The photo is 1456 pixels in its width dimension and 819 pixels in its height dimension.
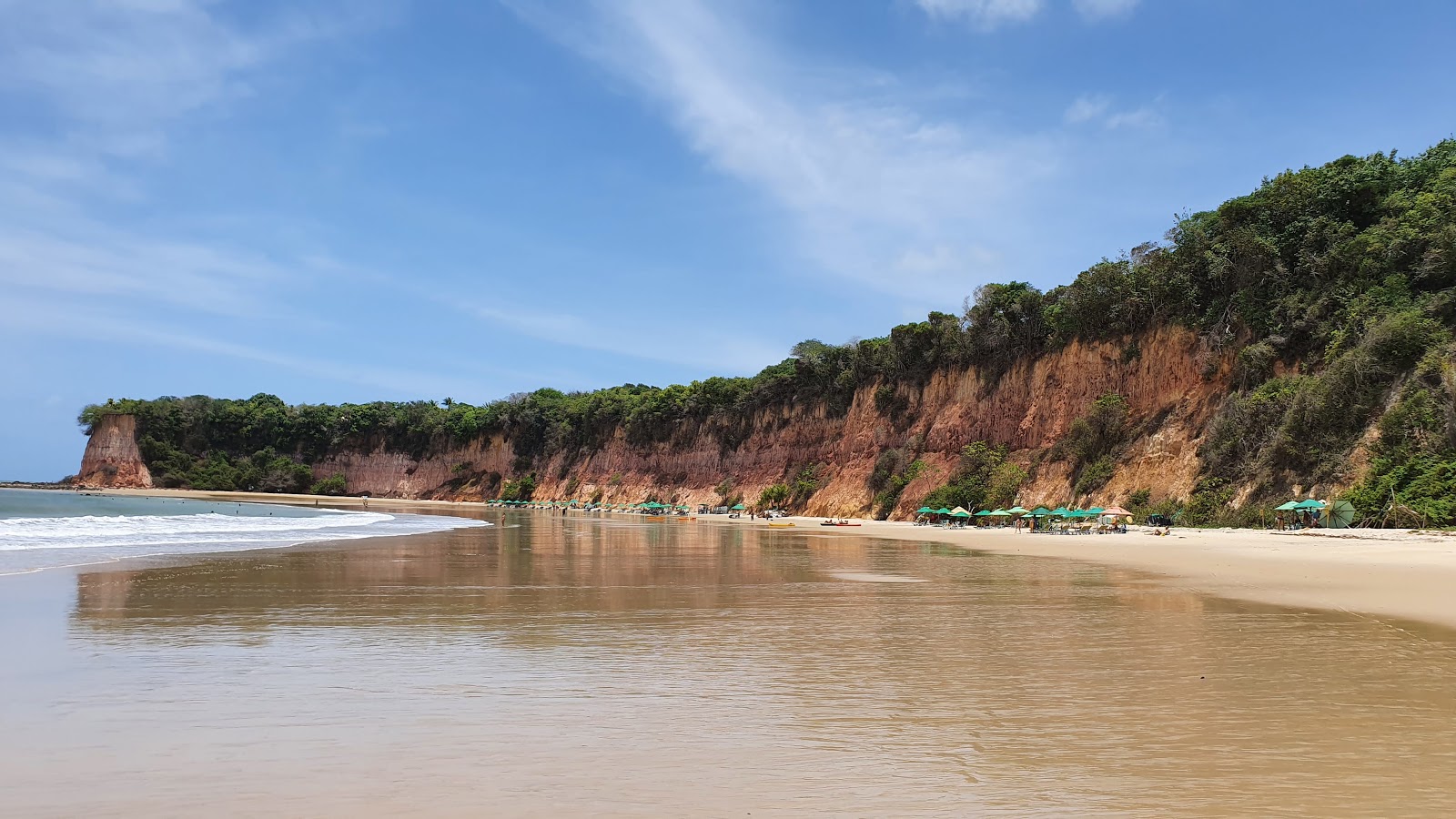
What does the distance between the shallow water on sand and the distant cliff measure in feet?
69.2

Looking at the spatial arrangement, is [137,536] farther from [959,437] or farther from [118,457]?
[118,457]

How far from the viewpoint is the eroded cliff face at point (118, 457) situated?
4082 inches

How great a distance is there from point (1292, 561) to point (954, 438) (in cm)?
3220

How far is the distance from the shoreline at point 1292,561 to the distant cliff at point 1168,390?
139 inches

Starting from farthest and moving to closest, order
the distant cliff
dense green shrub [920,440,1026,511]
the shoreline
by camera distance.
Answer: dense green shrub [920,440,1026,511]
the distant cliff
the shoreline

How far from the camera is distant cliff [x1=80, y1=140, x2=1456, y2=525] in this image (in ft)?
94.6

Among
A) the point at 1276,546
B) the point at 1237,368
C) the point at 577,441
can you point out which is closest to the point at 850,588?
the point at 1276,546

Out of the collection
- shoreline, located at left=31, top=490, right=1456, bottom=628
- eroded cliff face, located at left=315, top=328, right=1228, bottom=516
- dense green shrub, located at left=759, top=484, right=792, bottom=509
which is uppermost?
eroded cliff face, located at left=315, top=328, right=1228, bottom=516

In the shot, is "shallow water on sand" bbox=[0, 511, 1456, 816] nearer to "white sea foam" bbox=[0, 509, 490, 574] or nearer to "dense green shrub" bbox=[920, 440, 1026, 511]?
"white sea foam" bbox=[0, 509, 490, 574]

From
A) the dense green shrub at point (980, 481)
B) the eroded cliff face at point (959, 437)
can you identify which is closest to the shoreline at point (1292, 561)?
the eroded cliff face at point (959, 437)

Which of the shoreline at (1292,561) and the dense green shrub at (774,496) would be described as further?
the dense green shrub at (774,496)

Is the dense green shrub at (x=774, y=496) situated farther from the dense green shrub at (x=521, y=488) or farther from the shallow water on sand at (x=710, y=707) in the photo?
the shallow water on sand at (x=710, y=707)

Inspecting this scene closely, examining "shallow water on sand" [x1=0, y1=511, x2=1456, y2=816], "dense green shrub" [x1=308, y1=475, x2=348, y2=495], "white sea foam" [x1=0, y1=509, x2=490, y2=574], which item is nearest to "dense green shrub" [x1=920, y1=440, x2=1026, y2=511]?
"white sea foam" [x1=0, y1=509, x2=490, y2=574]

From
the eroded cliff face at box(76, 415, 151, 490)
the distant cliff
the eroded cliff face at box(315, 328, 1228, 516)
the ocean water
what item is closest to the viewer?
the ocean water
